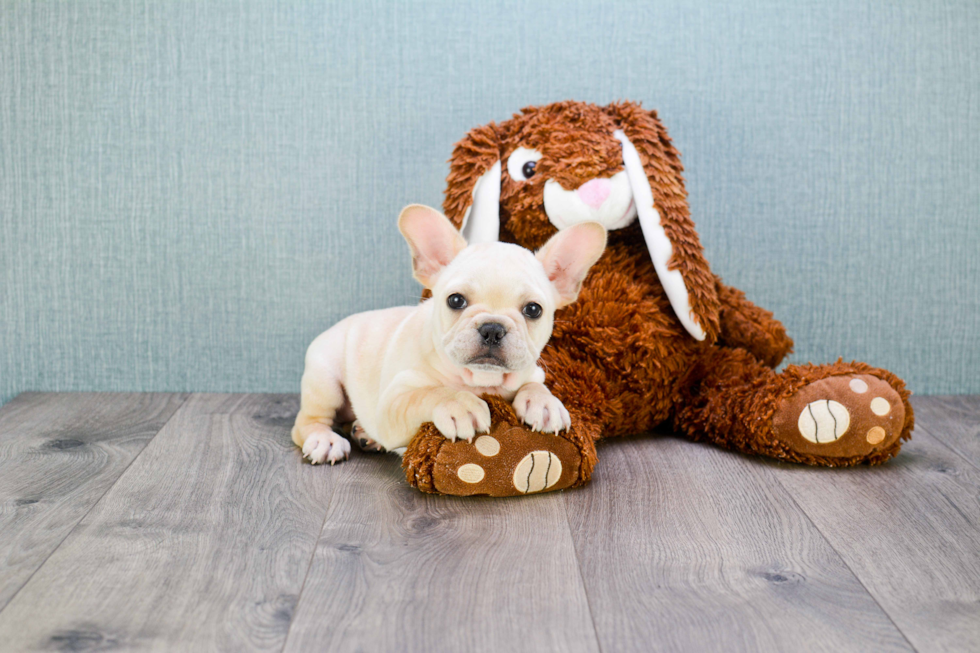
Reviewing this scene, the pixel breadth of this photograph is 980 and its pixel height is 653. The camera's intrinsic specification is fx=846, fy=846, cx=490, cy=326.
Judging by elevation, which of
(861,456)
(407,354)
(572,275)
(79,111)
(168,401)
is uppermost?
(79,111)

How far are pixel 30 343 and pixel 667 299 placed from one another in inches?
61.4

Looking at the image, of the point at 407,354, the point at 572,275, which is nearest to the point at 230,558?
the point at 407,354

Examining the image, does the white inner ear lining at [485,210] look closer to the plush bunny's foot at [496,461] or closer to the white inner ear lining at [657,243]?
the white inner ear lining at [657,243]

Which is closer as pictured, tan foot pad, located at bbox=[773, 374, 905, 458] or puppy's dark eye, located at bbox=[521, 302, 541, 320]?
puppy's dark eye, located at bbox=[521, 302, 541, 320]

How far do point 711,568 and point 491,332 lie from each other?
1.50 feet

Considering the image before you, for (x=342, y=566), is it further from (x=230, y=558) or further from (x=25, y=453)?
(x=25, y=453)

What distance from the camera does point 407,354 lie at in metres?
1.50

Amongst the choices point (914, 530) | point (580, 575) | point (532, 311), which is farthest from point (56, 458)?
point (914, 530)

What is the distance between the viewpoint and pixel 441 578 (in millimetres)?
1099

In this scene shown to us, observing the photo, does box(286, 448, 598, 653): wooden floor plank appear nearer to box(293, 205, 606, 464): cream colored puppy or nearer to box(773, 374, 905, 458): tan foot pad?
box(293, 205, 606, 464): cream colored puppy

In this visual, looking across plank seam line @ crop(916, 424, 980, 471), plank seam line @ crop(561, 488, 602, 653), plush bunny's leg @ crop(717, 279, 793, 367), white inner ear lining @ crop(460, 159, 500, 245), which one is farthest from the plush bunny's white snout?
plank seam line @ crop(916, 424, 980, 471)

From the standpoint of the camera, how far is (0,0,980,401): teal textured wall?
2.02m

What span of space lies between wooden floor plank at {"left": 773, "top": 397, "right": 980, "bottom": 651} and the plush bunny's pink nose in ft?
1.99

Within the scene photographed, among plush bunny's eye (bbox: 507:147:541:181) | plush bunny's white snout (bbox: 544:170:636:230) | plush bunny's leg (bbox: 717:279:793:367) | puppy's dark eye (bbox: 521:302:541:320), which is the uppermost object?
plush bunny's eye (bbox: 507:147:541:181)
